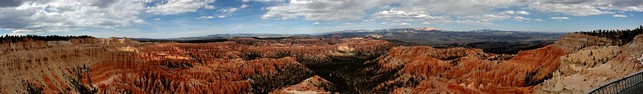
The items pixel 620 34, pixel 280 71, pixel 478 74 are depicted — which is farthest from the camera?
pixel 280 71

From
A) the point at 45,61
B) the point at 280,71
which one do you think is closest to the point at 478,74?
the point at 280,71

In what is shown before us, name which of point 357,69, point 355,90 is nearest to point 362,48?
point 357,69

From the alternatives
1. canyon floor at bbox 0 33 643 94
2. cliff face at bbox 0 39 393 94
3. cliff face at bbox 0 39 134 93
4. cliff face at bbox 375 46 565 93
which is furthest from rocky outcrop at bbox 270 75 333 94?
cliff face at bbox 0 39 134 93

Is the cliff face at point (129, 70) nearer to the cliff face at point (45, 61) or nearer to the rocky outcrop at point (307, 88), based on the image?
the cliff face at point (45, 61)

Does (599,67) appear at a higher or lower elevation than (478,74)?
higher

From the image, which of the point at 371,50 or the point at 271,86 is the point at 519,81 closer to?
the point at 271,86

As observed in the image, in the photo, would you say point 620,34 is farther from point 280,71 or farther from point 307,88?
point 280,71

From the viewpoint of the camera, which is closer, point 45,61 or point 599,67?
point 599,67

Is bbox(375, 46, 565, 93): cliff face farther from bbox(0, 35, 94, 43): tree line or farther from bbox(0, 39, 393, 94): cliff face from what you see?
bbox(0, 35, 94, 43): tree line

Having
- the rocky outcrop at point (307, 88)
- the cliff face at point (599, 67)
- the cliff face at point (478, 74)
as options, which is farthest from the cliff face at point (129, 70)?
the cliff face at point (599, 67)
